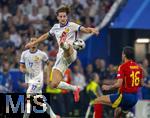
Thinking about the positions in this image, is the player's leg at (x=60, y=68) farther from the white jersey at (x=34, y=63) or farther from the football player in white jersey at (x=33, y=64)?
the white jersey at (x=34, y=63)

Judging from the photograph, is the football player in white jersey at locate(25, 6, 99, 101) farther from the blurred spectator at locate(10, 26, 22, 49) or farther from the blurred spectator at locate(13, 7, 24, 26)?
the blurred spectator at locate(13, 7, 24, 26)

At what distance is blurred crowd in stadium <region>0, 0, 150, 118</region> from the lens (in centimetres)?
2252

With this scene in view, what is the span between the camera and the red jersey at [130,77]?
15.4m

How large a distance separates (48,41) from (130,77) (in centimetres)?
921

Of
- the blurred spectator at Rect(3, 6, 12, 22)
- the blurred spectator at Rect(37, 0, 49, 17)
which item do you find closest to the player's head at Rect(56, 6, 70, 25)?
the blurred spectator at Rect(3, 6, 12, 22)

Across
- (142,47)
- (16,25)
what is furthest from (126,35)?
(16,25)

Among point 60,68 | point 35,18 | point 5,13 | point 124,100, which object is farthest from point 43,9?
point 124,100

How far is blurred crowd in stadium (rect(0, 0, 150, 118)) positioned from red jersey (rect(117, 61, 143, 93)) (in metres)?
6.23

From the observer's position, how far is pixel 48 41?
24.3m

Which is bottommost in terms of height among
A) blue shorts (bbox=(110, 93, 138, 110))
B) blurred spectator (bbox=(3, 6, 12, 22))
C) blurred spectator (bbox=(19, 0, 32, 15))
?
blue shorts (bbox=(110, 93, 138, 110))

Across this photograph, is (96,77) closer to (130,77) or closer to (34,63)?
(34,63)

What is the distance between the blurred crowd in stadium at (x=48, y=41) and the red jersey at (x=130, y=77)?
6.23 metres

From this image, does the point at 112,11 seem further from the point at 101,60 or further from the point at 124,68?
the point at 124,68

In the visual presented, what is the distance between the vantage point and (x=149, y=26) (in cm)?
2475
